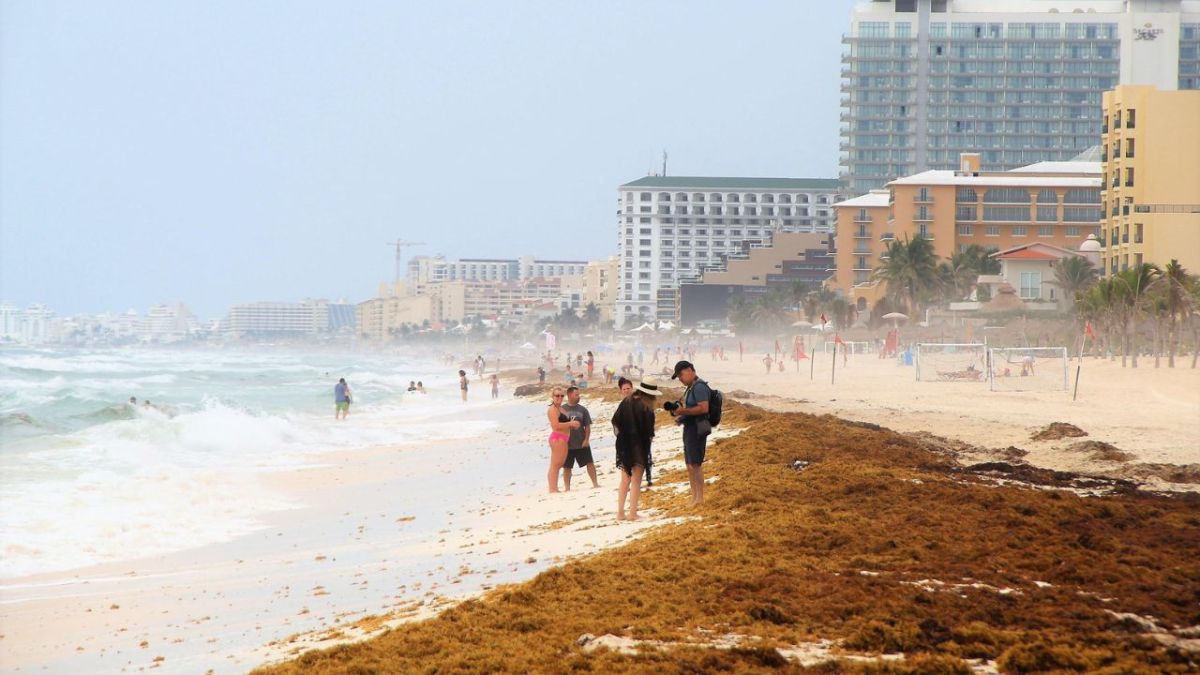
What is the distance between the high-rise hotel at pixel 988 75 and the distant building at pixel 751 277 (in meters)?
10.4

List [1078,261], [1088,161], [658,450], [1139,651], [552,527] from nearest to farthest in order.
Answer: [1139,651] → [552,527] → [658,450] → [1078,261] → [1088,161]

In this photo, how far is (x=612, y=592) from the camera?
8.32 meters

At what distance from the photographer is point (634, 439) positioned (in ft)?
41.5

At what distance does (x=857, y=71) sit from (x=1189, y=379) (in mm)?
112006

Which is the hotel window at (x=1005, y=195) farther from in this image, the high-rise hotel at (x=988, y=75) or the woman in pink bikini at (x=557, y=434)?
the woman in pink bikini at (x=557, y=434)

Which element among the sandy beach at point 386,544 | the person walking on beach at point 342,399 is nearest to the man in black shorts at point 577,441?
the sandy beach at point 386,544

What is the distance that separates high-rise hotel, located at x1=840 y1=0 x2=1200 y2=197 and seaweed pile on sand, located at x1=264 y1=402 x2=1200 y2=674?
140m

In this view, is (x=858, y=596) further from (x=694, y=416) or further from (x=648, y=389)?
(x=648, y=389)

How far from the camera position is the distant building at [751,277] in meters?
150

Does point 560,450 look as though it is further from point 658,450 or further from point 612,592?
point 612,592

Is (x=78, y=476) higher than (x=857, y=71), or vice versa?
(x=857, y=71)

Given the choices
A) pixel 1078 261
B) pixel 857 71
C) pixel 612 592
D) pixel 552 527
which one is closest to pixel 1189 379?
pixel 552 527

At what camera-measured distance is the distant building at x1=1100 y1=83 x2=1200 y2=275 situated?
75688 millimetres

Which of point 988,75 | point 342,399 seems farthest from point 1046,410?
point 988,75
